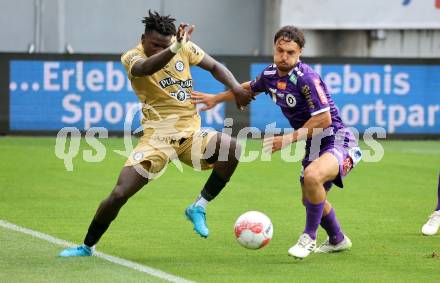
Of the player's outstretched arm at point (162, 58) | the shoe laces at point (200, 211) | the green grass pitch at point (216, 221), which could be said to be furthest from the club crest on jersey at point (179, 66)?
the green grass pitch at point (216, 221)

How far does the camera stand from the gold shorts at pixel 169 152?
Result: 997cm

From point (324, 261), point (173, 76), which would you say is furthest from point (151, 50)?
point (324, 261)

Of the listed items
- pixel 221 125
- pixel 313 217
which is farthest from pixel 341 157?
pixel 221 125

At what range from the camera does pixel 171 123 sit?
10.3 m

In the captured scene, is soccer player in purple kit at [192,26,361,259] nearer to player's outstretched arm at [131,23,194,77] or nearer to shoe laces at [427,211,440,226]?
player's outstretched arm at [131,23,194,77]

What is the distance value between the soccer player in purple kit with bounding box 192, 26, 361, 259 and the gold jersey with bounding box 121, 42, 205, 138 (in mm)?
680

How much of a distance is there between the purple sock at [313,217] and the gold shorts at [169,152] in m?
1.22

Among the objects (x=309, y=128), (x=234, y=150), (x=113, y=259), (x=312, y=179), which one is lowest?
(x=113, y=259)

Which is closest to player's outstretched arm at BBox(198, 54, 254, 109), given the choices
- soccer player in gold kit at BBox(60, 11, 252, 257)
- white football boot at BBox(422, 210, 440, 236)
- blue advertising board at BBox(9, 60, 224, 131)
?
soccer player in gold kit at BBox(60, 11, 252, 257)

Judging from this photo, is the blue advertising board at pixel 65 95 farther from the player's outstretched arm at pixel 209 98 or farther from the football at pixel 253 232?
the football at pixel 253 232

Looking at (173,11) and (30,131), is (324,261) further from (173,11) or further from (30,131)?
(173,11)

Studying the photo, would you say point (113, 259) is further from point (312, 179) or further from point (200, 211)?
point (312, 179)

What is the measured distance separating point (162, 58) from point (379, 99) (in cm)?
1489

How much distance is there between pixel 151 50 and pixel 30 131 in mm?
13647
